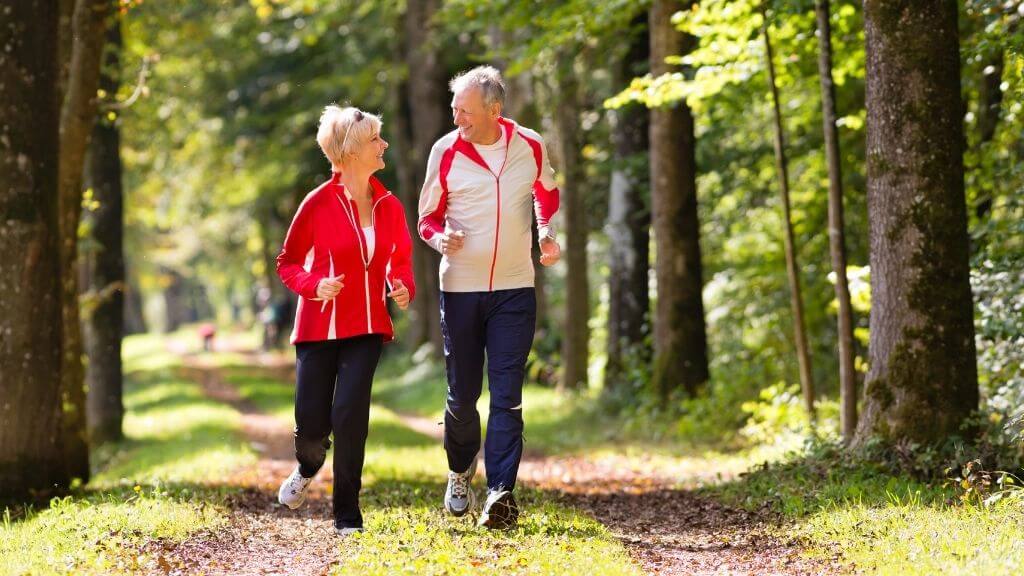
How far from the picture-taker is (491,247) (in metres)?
6.57

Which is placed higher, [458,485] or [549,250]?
[549,250]

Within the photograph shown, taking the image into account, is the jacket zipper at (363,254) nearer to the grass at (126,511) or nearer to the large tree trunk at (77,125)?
the grass at (126,511)

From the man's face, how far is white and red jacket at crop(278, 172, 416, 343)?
1.86 feet

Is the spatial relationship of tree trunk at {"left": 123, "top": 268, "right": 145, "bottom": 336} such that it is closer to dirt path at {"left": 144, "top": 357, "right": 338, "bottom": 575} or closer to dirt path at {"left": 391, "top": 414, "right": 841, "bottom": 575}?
dirt path at {"left": 144, "top": 357, "right": 338, "bottom": 575}

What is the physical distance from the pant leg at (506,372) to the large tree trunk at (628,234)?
31.3 feet

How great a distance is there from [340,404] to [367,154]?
1.35m

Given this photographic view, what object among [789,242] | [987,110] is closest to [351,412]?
[789,242]

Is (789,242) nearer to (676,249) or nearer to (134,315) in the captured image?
(676,249)

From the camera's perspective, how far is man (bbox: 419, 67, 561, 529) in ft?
21.5

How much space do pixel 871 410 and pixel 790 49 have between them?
4.24 metres

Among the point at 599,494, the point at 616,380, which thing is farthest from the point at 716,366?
the point at 599,494

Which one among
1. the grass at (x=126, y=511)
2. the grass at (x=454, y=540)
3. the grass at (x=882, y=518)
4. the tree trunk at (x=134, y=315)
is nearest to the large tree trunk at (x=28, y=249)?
the grass at (x=126, y=511)

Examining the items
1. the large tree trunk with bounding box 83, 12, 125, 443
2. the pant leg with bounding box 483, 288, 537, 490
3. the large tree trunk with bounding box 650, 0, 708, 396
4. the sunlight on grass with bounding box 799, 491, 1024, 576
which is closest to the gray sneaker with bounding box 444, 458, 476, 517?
the pant leg with bounding box 483, 288, 537, 490

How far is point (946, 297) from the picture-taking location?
25.3 feet
